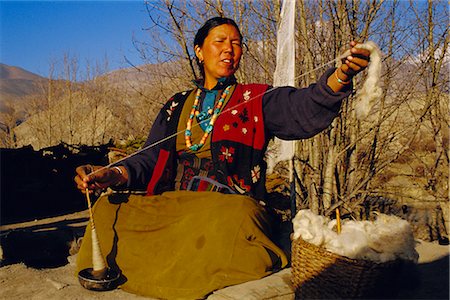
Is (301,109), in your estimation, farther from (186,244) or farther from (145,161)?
(145,161)

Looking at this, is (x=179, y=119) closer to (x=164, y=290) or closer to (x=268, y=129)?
(x=268, y=129)

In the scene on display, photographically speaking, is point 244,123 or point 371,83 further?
point 244,123

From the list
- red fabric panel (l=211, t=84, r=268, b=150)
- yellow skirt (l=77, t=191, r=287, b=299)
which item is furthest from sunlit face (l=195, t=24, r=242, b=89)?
yellow skirt (l=77, t=191, r=287, b=299)

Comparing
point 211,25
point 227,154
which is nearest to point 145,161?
point 227,154

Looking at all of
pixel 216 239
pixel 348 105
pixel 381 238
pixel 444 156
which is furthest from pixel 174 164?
pixel 444 156

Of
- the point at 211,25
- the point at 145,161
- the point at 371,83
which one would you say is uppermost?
the point at 211,25

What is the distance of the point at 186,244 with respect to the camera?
2119 mm

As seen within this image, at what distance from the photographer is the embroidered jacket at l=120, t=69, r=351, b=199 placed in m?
2.29

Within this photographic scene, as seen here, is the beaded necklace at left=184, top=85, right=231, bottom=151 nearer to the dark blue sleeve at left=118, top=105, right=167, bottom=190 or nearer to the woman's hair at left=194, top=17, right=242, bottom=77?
the dark blue sleeve at left=118, top=105, right=167, bottom=190

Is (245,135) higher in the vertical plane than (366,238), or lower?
higher

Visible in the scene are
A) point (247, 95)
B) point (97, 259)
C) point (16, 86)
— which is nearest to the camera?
point (97, 259)

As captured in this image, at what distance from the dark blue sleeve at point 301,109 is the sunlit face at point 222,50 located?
36 centimetres

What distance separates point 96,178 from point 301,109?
1.18 meters

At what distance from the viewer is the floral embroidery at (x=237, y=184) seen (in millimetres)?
2436
